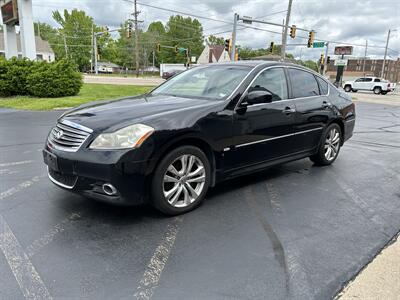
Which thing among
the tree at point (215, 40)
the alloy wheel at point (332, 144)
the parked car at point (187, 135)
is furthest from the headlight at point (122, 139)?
the tree at point (215, 40)

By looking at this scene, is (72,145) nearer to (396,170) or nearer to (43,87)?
(396,170)

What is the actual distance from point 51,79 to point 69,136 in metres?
12.4

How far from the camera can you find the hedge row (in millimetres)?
14414

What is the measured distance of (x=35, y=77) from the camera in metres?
14.4

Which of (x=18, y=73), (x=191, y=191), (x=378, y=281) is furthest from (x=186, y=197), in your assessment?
(x=18, y=73)

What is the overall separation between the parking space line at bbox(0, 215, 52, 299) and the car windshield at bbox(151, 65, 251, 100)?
2.46m

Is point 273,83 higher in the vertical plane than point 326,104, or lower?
higher

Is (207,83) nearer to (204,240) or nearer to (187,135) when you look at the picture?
(187,135)

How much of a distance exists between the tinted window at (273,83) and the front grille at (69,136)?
2.05 meters

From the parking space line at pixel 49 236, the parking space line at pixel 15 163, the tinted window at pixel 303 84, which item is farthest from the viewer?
the parking space line at pixel 15 163

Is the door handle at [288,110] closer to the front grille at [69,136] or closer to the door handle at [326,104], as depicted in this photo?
the door handle at [326,104]

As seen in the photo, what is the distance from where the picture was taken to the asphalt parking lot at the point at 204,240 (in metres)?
2.56

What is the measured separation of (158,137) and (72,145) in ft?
2.80

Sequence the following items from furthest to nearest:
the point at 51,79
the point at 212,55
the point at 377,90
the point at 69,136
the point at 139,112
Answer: the point at 212,55, the point at 377,90, the point at 51,79, the point at 139,112, the point at 69,136
